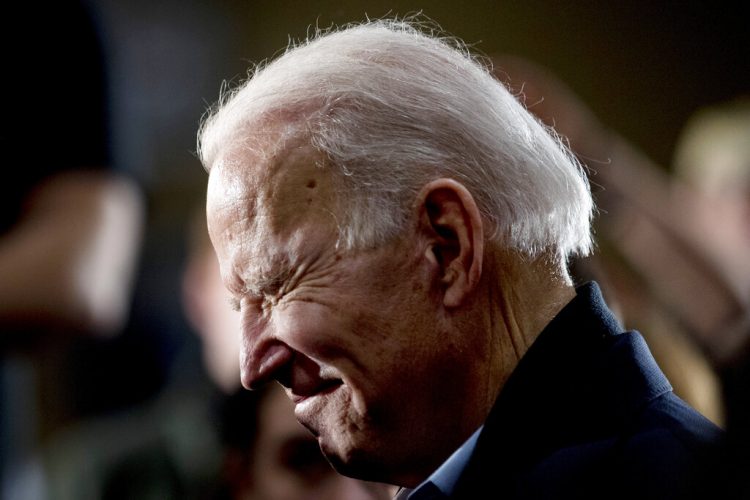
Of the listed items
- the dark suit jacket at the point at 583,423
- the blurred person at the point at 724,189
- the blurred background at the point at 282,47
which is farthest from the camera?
the blurred background at the point at 282,47

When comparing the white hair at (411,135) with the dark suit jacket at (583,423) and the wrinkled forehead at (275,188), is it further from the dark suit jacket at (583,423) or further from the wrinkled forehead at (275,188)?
the dark suit jacket at (583,423)

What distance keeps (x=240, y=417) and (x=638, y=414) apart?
1.99 meters

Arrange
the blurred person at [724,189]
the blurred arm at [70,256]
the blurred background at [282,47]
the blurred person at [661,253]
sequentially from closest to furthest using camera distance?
1. the blurred arm at [70,256]
2. the blurred person at [661,253]
3. the blurred person at [724,189]
4. the blurred background at [282,47]

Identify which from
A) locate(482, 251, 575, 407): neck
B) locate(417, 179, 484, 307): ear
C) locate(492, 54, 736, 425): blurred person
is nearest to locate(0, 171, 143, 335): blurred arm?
locate(417, 179, 484, 307): ear

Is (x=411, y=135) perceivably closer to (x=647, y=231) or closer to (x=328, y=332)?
(x=328, y=332)

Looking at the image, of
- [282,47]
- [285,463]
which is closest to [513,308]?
[285,463]

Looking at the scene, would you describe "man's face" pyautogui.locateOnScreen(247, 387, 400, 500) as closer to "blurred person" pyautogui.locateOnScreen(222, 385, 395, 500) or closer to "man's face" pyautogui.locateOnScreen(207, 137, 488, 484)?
"blurred person" pyautogui.locateOnScreen(222, 385, 395, 500)

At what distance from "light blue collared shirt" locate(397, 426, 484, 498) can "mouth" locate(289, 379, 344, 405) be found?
10.2 inches

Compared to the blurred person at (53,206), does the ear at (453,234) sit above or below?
above

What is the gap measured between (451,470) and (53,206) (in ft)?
2.98

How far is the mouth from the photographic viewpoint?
216cm

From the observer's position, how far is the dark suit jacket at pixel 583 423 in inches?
68.1

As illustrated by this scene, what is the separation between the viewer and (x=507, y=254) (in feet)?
7.00

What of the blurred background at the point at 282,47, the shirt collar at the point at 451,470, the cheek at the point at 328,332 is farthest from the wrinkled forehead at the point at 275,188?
the blurred background at the point at 282,47
